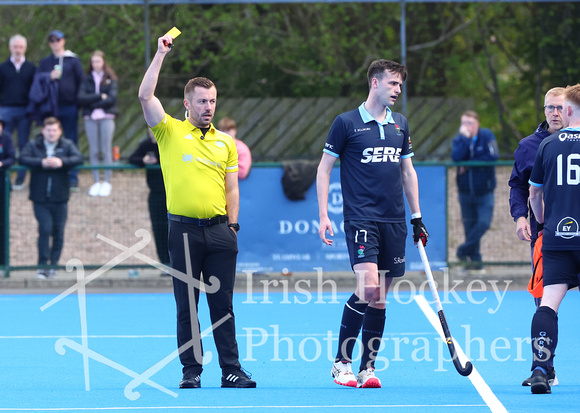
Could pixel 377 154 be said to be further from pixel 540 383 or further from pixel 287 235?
pixel 287 235

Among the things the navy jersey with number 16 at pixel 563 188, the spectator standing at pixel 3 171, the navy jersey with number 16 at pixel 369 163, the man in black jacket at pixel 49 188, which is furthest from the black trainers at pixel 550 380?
the spectator standing at pixel 3 171

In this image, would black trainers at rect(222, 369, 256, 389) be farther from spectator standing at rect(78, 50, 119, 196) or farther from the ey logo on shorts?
spectator standing at rect(78, 50, 119, 196)

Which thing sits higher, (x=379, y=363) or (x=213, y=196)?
(x=213, y=196)

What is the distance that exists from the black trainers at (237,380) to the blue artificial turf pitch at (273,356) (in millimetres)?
101

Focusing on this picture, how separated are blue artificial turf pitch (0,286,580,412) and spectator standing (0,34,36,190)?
400 cm

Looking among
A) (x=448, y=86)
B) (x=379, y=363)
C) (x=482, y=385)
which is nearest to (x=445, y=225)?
(x=379, y=363)

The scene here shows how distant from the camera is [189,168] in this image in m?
7.06

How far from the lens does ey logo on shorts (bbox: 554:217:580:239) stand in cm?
679

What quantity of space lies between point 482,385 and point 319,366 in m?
1.42

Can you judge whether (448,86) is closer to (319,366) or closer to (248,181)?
(248,181)

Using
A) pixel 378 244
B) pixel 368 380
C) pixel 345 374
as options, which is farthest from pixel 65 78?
pixel 368 380

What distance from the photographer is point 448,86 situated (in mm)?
22672

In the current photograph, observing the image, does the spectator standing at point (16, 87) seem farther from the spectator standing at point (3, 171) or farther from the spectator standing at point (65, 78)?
the spectator standing at point (3, 171)

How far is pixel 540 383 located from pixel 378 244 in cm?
141
